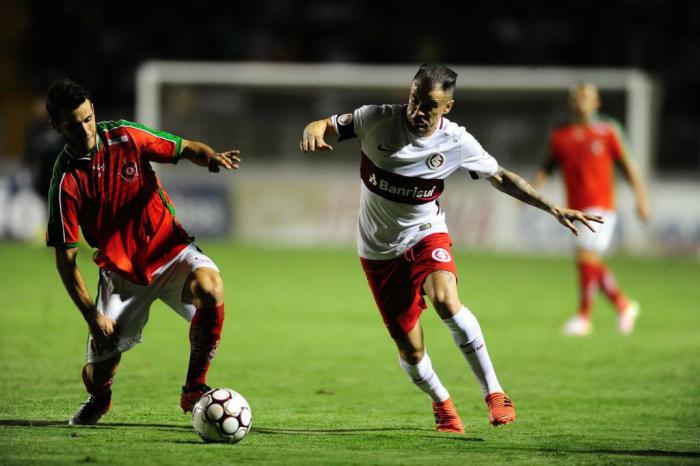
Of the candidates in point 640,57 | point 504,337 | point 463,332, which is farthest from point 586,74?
point 463,332

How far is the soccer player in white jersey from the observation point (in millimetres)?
6445

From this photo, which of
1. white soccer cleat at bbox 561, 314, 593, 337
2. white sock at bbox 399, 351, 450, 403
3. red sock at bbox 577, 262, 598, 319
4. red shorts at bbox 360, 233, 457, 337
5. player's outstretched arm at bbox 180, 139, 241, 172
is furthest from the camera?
red sock at bbox 577, 262, 598, 319

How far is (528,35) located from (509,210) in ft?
17.0

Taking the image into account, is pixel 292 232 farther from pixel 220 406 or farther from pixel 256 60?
pixel 220 406

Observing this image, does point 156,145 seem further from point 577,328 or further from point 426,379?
point 577,328

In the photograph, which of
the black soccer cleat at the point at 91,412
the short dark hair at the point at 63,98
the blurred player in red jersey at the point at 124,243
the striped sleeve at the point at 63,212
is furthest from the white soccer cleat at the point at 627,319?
the short dark hair at the point at 63,98

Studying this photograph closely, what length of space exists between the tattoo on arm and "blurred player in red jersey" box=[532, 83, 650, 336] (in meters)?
5.06

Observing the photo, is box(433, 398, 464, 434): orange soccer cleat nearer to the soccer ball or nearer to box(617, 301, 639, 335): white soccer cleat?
the soccer ball

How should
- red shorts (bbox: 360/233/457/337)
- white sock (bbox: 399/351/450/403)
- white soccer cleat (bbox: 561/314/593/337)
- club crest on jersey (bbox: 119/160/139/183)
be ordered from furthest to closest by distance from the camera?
white soccer cleat (bbox: 561/314/593/337) → white sock (bbox: 399/351/450/403) → red shorts (bbox: 360/233/457/337) → club crest on jersey (bbox: 119/160/139/183)

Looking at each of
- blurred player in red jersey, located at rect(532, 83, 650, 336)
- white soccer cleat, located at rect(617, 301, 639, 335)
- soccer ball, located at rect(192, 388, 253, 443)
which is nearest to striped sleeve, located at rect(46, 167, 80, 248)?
soccer ball, located at rect(192, 388, 253, 443)

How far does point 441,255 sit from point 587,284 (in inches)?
206

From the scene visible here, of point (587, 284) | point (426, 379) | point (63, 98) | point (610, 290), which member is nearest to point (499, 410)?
point (426, 379)

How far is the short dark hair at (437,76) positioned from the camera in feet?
20.4

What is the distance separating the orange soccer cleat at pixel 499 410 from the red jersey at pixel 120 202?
1884 millimetres
